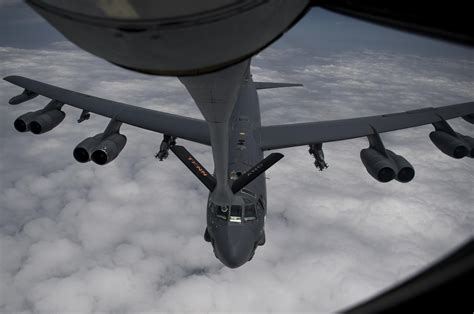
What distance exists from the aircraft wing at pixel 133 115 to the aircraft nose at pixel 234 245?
7707 mm

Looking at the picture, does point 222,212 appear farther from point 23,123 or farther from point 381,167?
point 23,123

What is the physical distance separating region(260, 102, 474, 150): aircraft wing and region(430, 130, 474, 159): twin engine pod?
181cm

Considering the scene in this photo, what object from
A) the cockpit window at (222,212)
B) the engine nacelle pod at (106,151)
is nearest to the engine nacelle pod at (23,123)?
the engine nacelle pod at (106,151)

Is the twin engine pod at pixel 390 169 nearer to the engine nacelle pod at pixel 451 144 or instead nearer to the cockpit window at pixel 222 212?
the engine nacelle pod at pixel 451 144

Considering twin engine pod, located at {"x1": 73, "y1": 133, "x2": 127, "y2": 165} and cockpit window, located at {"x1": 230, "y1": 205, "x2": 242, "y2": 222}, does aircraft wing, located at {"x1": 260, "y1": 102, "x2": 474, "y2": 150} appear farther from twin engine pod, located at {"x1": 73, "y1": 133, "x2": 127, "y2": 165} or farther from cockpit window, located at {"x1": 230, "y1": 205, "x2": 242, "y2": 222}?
twin engine pod, located at {"x1": 73, "y1": 133, "x2": 127, "y2": 165}

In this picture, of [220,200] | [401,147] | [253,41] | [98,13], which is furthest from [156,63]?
[401,147]

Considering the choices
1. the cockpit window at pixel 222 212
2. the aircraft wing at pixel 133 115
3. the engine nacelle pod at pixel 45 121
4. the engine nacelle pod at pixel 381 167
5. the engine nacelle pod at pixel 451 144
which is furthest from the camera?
the aircraft wing at pixel 133 115

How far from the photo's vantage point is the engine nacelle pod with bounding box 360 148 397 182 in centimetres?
1772

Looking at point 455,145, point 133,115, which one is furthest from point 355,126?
point 133,115

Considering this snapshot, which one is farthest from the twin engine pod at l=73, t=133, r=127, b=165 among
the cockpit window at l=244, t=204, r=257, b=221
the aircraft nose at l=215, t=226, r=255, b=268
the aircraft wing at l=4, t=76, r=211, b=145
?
the cockpit window at l=244, t=204, r=257, b=221

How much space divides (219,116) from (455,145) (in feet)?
64.2

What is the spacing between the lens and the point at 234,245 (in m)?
16.4

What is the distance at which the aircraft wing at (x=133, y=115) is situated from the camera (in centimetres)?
2244

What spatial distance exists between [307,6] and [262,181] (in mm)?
17243
